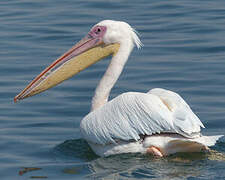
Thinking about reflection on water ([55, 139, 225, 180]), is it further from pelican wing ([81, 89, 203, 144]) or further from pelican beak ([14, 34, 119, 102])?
pelican beak ([14, 34, 119, 102])

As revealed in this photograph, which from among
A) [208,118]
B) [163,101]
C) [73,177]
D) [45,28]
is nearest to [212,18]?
[45,28]

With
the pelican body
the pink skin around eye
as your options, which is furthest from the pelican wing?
the pink skin around eye

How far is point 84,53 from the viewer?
819 cm

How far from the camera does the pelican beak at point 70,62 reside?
8094 millimetres

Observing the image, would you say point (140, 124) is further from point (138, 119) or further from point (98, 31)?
point (98, 31)

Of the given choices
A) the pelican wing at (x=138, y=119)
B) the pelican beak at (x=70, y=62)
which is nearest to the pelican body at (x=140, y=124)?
the pelican wing at (x=138, y=119)

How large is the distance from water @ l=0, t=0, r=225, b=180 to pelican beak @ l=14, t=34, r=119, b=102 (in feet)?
2.08

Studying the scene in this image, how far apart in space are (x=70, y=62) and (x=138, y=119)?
1361mm

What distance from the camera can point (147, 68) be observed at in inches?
423

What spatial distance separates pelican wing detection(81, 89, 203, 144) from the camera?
702cm

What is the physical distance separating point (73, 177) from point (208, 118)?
8.23 ft

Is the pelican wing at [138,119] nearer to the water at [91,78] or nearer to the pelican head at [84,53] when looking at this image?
the water at [91,78]

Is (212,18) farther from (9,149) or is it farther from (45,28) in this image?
(9,149)

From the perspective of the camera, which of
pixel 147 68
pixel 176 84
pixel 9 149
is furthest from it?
pixel 147 68
